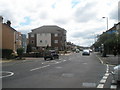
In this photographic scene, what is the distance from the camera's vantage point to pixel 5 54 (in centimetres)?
4794

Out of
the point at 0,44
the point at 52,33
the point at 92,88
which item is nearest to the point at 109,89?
the point at 92,88

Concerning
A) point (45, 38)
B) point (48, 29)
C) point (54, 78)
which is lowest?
point (54, 78)

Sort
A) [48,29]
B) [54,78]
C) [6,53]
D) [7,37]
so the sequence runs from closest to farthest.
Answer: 1. [54,78]
2. [6,53]
3. [7,37]
4. [48,29]

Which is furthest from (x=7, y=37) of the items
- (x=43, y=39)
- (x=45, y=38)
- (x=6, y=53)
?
(x=43, y=39)

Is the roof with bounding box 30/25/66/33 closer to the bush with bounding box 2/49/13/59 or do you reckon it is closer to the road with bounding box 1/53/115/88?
the bush with bounding box 2/49/13/59

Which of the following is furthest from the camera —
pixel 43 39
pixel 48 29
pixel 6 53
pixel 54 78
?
pixel 48 29

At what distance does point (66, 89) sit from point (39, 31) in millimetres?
101348

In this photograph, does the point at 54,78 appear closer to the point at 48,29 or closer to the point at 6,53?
the point at 6,53

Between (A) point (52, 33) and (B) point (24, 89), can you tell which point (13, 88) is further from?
(A) point (52, 33)

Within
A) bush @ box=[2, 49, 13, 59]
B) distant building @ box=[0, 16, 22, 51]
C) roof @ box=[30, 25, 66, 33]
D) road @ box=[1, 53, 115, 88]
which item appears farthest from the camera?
roof @ box=[30, 25, 66, 33]

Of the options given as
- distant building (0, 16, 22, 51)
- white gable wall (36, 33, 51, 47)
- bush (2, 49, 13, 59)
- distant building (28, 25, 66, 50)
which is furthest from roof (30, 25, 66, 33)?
bush (2, 49, 13, 59)

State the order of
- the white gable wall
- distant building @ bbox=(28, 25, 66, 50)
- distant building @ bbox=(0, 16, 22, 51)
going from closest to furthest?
distant building @ bbox=(0, 16, 22, 51) < the white gable wall < distant building @ bbox=(28, 25, 66, 50)

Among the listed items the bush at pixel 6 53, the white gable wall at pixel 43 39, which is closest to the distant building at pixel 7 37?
the bush at pixel 6 53

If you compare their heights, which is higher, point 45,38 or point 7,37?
point 45,38
